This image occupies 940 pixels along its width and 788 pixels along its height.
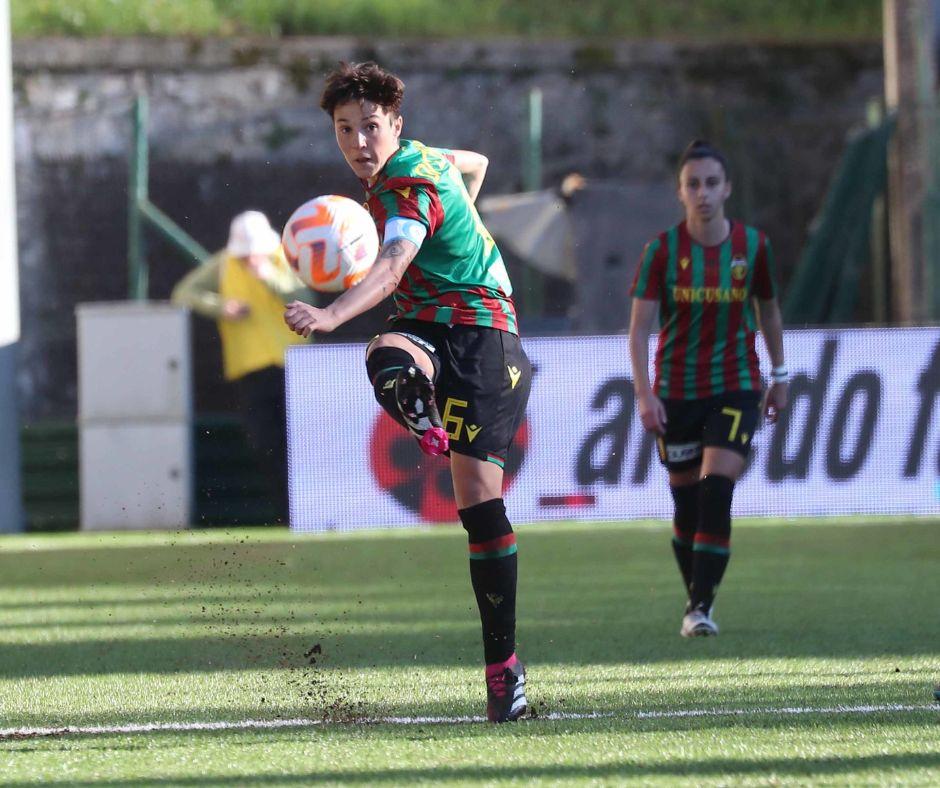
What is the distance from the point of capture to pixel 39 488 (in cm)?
1508

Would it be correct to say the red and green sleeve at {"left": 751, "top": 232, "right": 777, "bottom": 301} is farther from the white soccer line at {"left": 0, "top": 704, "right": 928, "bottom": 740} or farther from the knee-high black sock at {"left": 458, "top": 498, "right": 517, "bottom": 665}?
the white soccer line at {"left": 0, "top": 704, "right": 928, "bottom": 740}

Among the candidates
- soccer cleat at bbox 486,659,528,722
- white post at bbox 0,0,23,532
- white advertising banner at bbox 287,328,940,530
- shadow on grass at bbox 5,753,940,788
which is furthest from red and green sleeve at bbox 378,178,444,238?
white post at bbox 0,0,23,532

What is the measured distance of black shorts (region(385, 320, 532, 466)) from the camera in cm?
490

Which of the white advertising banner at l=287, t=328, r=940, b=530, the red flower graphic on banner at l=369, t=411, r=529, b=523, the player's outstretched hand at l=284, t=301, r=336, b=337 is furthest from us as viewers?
the red flower graphic on banner at l=369, t=411, r=529, b=523

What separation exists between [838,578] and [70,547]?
223 inches

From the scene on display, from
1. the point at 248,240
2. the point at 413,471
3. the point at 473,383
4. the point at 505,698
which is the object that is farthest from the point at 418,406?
the point at 248,240

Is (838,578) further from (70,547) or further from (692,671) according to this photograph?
(70,547)

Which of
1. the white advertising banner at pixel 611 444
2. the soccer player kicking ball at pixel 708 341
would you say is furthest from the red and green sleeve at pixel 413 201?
the white advertising banner at pixel 611 444

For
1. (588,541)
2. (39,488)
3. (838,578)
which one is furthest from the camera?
(39,488)

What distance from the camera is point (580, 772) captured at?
3850 millimetres

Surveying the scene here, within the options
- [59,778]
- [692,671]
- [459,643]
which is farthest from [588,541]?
[59,778]

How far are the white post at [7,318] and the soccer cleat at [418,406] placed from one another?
30.5ft

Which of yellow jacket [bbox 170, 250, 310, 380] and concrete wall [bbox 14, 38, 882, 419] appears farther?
concrete wall [bbox 14, 38, 882, 419]

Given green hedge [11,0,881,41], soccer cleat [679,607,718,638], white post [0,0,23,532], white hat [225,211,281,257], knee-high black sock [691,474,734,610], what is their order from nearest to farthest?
soccer cleat [679,607,718,638] < knee-high black sock [691,474,734,610] < white hat [225,211,281,257] < white post [0,0,23,532] < green hedge [11,0,881,41]
